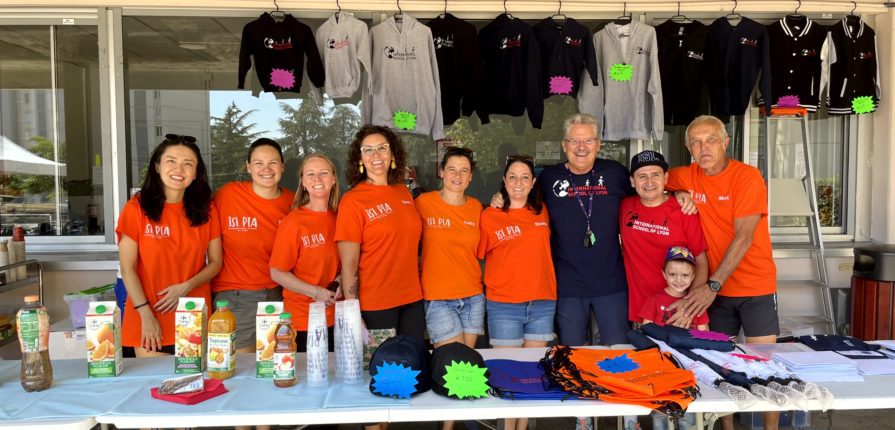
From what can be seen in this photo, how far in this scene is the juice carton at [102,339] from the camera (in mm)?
2109

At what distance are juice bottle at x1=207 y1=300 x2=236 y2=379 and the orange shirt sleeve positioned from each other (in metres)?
2.42

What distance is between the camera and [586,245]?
3062 millimetres

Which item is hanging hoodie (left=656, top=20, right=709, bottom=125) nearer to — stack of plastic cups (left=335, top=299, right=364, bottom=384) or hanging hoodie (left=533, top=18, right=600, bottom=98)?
hanging hoodie (left=533, top=18, right=600, bottom=98)

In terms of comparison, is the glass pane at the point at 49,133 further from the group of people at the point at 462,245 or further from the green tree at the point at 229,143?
the group of people at the point at 462,245

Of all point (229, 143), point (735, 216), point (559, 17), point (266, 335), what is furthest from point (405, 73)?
point (266, 335)

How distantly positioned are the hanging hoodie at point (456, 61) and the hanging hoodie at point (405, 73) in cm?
10

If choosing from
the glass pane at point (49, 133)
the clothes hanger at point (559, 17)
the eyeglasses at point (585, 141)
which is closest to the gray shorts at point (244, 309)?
the eyeglasses at point (585, 141)

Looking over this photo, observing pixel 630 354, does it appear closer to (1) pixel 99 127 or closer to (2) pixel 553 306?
(2) pixel 553 306

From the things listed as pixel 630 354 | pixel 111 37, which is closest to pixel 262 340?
pixel 630 354

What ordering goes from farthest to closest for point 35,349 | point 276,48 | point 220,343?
point 276,48
point 220,343
point 35,349

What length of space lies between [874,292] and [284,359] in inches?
157

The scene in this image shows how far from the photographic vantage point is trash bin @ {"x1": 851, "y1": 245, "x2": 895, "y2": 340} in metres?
4.06

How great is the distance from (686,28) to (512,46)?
4.22 ft

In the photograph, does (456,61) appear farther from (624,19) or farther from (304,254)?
(304,254)
